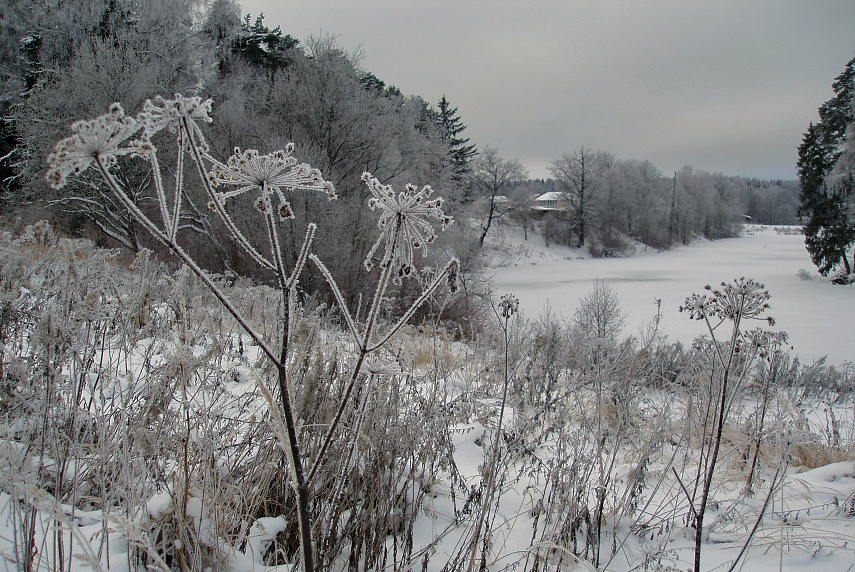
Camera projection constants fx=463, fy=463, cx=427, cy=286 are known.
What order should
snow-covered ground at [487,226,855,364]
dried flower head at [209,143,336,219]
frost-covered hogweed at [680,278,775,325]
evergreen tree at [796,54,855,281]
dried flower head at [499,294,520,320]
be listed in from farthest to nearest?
evergreen tree at [796,54,855,281] < snow-covered ground at [487,226,855,364] < dried flower head at [499,294,520,320] < frost-covered hogweed at [680,278,775,325] < dried flower head at [209,143,336,219]

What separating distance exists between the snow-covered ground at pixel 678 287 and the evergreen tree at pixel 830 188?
5.81 feet

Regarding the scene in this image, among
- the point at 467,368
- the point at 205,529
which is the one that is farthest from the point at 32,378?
the point at 467,368

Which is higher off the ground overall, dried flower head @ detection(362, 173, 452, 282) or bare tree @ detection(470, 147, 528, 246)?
bare tree @ detection(470, 147, 528, 246)

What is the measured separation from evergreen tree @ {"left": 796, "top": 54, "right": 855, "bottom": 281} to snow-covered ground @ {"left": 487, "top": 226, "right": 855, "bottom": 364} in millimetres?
1770

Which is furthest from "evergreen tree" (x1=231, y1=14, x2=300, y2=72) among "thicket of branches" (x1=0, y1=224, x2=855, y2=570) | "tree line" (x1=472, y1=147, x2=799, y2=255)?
"thicket of branches" (x1=0, y1=224, x2=855, y2=570)

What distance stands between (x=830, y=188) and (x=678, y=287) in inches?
375

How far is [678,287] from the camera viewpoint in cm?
2364

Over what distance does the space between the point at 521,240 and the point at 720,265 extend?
1790 cm

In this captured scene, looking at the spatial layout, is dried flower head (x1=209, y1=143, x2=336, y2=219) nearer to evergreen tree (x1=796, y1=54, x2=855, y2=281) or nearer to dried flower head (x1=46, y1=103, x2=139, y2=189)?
dried flower head (x1=46, y1=103, x2=139, y2=189)

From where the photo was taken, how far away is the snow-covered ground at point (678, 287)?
13688mm

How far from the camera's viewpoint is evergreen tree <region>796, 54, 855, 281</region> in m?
24.0

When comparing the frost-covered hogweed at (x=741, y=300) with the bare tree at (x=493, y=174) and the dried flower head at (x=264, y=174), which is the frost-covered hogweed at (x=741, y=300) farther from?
the bare tree at (x=493, y=174)

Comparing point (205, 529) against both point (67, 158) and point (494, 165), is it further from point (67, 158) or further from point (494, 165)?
point (494, 165)

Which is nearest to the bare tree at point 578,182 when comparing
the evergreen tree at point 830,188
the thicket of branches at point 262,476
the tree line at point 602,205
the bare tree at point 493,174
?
the tree line at point 602,205
